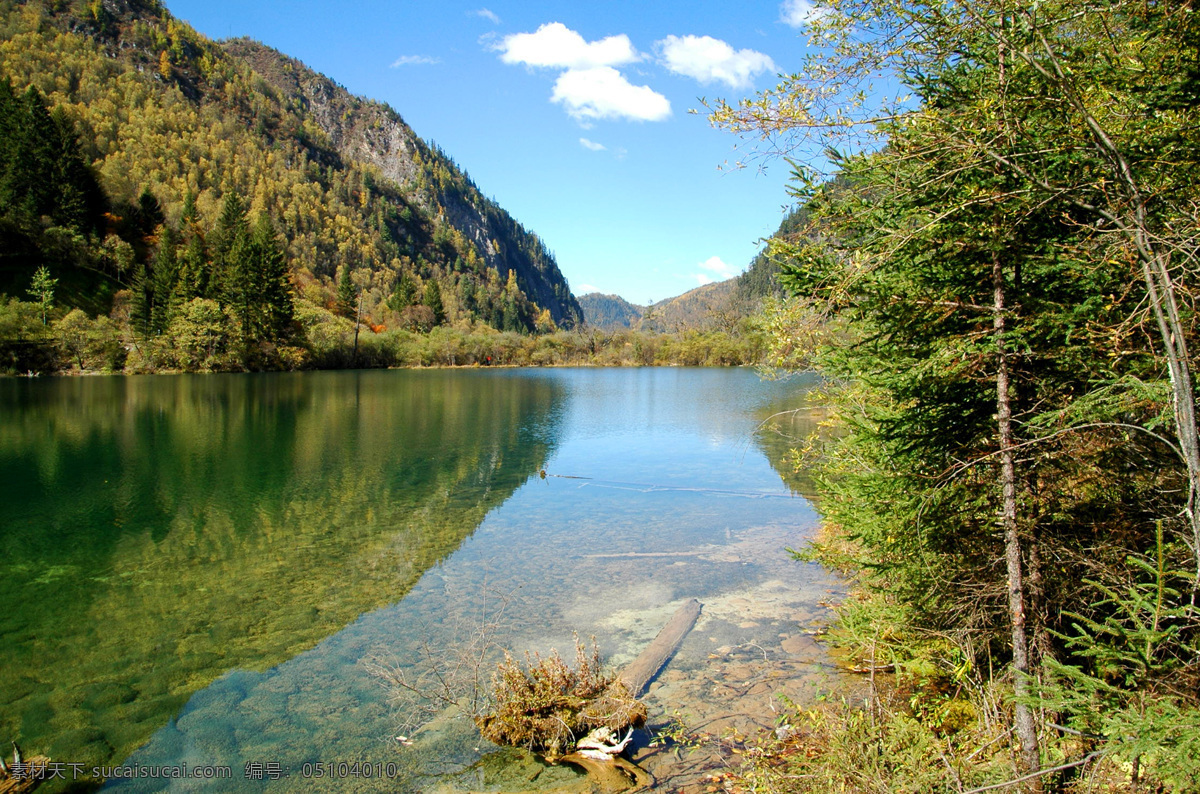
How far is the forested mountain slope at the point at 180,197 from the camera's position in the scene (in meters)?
70.6

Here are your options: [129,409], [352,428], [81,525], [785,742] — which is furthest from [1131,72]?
[129,409]

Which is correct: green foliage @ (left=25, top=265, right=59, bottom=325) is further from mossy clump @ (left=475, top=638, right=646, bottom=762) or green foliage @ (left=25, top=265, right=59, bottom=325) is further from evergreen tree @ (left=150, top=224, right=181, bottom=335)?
mossy clump @ (left=475, top=638, right=646, bottom=762)

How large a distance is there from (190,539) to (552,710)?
36.1 feet

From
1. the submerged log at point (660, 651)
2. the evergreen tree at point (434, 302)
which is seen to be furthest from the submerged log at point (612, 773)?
the evergreen tree at point (434, 302)

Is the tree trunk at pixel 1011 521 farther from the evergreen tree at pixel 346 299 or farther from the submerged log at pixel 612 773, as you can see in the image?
the evergreen tree at pixel 346 299

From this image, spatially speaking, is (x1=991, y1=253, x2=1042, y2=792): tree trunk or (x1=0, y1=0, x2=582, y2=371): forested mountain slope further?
(x1=0, y1=0, x2=582, y2=371): forested mountain slope

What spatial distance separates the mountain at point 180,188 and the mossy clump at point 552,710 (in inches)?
2980

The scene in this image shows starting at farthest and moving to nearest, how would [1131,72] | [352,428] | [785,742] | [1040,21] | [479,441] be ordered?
[352,428], [479,441], [785,742], [1131,72], [1040,21]

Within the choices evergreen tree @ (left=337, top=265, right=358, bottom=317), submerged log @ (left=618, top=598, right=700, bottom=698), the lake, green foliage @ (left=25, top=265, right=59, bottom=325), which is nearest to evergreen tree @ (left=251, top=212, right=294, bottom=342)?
green foliage @ (left=25, top=265, right=59, bottom=325)

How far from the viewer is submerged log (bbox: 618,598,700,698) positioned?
23.5 feet

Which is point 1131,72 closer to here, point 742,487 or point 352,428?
point 742,487

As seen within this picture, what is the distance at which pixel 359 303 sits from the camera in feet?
370

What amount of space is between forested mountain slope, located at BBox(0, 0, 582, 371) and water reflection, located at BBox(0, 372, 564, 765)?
50.3 meters

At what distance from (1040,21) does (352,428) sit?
29857mm
